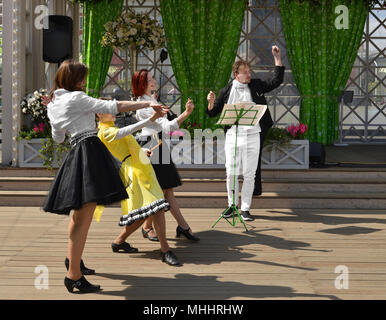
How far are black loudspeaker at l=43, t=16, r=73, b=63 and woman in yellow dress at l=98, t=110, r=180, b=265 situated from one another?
3.46 metres

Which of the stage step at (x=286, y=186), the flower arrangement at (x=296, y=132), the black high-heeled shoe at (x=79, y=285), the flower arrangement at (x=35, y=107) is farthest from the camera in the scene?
the flower arrangement at (x=296, y=132)

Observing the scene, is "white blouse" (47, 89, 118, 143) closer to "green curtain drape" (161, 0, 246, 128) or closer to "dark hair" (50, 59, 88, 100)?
"dark hair" (50, 59, 88, 100)

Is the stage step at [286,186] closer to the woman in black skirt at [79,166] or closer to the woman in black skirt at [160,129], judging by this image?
the woman in black skirt at [160,129]

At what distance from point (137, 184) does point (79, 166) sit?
26.4 inches

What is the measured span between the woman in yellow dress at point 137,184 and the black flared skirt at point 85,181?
43 centimetres

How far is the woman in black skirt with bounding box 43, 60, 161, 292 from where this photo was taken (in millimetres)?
2930

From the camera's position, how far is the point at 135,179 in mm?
3621

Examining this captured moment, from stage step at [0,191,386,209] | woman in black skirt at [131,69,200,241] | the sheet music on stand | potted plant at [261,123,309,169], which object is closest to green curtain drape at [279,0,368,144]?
potted plant at [261,123,309,169]

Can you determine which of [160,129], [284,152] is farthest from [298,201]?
[160,129]

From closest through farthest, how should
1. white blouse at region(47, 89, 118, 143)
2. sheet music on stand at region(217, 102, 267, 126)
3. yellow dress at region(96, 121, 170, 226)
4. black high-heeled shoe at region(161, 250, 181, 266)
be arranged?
1. white blouse at region(47, 89, 118, 143)
2. yellow dress at region(96, 121, 170, 226)
3. black high-heeled shoe at region(161, 250, 181, 266)
4. sheet music on stand at region(217, 102, 267, 126)

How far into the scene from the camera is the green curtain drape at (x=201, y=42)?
323 inches

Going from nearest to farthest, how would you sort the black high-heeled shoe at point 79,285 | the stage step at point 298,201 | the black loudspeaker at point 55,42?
the black high-heeled shoe at point 79,285 → the stage step at point 298,201 → the black loudspeaker at point 55,42

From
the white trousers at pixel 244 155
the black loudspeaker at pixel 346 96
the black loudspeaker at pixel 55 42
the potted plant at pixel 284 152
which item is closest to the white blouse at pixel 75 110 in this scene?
the white trousers at pixel 244 155
